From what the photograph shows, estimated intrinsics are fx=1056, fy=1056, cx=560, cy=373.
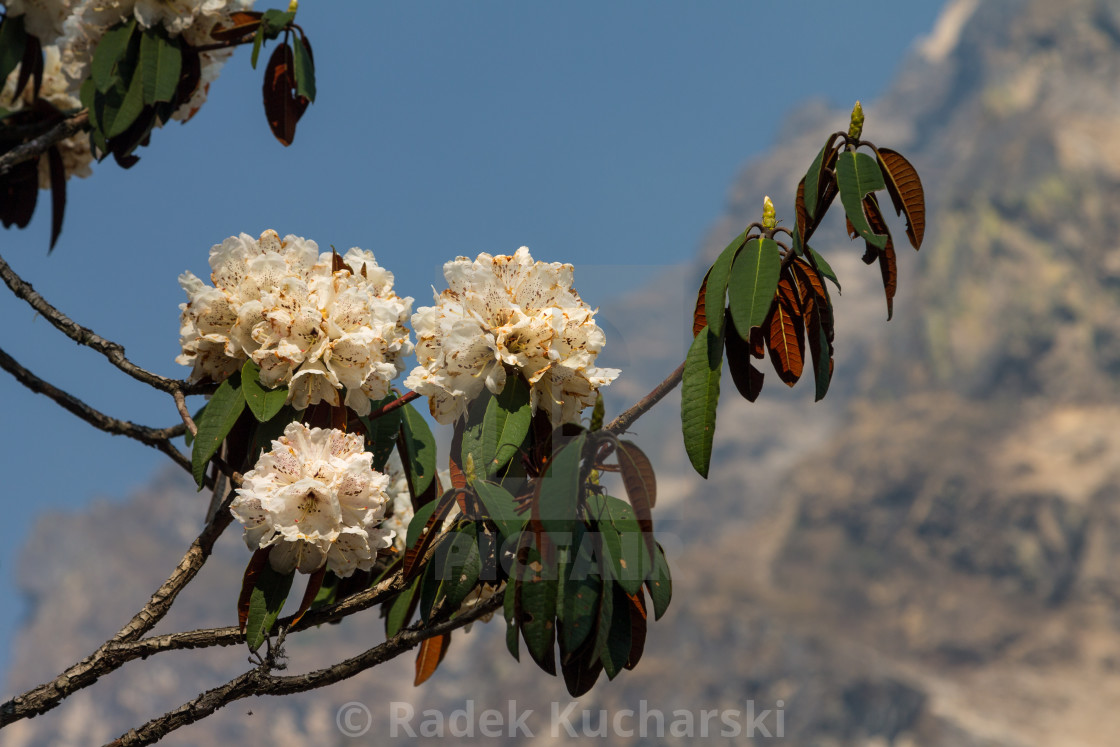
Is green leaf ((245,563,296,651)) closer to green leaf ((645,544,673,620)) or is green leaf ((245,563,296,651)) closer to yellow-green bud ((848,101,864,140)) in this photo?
green leaf ((645,544,673,620))

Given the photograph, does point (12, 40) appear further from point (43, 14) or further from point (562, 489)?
point (562, 489)

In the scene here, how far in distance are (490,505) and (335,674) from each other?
20.8 inches

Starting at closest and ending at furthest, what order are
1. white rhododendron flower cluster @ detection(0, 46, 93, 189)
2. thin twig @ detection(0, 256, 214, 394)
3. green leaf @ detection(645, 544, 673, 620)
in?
1. green leaf @ detection(645, 544, 673, 620)
2. thin twig @ detection(0, 256, 214, 394)
3. white rhododendron flower cluster @ detection(0, 46, 93, 189)

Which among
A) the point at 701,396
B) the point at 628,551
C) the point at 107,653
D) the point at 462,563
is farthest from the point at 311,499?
the point at 701,396

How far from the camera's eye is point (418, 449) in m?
2.55

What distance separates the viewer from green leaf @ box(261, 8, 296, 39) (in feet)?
9.80

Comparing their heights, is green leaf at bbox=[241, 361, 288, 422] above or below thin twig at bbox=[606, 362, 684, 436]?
above

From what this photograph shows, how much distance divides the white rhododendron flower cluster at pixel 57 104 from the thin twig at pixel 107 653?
→ 2.04 metres

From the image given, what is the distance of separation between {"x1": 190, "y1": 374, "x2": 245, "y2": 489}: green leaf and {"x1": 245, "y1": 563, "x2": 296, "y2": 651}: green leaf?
0.78 feet

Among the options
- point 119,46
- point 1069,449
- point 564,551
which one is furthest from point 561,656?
point 1069,449

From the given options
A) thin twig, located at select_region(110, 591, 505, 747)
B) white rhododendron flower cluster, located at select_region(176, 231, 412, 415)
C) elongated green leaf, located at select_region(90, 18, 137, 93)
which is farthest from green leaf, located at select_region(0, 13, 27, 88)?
thin twig, located at select_region(110, 591, 505, 747)

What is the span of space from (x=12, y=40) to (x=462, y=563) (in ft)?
8.02

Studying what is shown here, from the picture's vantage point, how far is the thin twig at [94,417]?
281cm

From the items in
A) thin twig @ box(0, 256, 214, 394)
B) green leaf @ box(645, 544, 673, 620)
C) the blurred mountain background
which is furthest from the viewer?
the blurred mountain background
